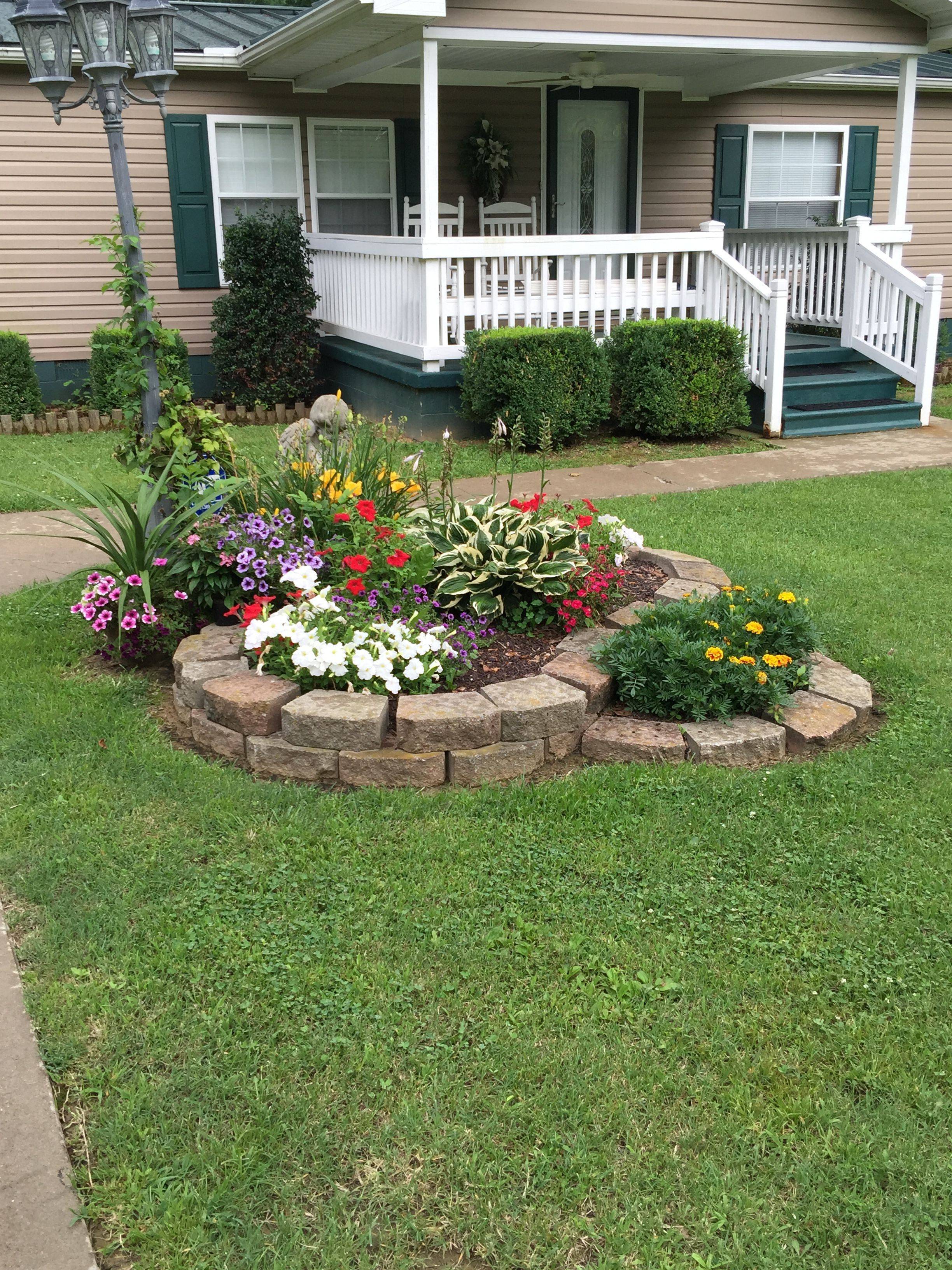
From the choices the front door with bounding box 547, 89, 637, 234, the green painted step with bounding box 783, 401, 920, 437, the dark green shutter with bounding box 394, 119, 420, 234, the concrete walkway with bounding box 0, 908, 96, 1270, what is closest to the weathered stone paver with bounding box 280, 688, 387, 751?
the concrete walkway with bounding box 0, 908, 96, 1270

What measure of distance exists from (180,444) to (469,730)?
75.1 inches

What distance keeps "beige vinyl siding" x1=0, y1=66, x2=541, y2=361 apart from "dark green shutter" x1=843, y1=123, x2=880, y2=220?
4.86 metres

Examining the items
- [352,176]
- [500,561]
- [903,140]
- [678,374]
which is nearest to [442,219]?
[352,176]

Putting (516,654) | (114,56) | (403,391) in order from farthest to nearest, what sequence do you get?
(403,391) → (114,56) → (516,654)

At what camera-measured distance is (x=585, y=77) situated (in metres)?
11.0

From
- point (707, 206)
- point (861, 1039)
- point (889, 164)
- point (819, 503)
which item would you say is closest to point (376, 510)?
point (861, 1039)

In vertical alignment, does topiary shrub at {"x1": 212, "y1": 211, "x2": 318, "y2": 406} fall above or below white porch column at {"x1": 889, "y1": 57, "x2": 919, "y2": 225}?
below

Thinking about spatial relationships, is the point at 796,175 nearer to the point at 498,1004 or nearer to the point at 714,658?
the point at 714,658

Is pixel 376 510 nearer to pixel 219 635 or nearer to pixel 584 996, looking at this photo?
pixel 219 635

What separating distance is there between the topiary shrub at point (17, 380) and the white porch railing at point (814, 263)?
6.77 metres

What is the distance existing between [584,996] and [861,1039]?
2.03 feet

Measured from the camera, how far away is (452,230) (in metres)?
12.0

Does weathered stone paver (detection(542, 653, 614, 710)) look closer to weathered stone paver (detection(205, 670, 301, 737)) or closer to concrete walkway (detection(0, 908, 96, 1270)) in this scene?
weathered stone paver (detection(205, 670, 301, 737))

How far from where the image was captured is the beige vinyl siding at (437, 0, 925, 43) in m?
8.66
